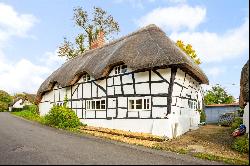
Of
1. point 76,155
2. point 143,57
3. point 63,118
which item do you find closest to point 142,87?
point 143,57

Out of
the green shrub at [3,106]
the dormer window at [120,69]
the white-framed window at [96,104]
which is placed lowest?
the green shrub at [3,106]

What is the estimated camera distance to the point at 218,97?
37.8 meters

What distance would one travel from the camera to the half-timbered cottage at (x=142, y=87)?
17.2 metres

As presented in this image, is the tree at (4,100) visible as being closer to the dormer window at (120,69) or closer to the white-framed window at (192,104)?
the dormer window at (120,69)

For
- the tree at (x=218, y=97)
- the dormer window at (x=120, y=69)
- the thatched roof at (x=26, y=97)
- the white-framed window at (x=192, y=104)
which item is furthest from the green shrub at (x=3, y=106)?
the white-framed window at (x=192, y=104)

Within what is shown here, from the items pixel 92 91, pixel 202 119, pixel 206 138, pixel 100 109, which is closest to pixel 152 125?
pixel 206 138

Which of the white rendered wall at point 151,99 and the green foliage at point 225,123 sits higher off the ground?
the white rendered wall at point 151,99

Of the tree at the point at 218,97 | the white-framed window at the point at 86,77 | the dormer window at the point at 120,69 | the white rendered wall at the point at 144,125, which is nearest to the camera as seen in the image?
the white rendered wall at the point at 144,125

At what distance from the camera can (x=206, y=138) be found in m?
16.5

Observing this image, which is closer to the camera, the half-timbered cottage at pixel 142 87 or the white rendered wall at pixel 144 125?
the white rendered wall at pixel 144 125

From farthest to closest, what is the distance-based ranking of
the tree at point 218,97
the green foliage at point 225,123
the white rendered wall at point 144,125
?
the tree at point 218,97
the green foliage at point 225,123
the white rendered wall at point 144,125

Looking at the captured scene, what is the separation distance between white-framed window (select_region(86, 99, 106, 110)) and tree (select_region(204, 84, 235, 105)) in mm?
19202

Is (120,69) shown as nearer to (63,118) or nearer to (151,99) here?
(151,99)

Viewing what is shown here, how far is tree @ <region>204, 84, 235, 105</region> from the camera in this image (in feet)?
122
